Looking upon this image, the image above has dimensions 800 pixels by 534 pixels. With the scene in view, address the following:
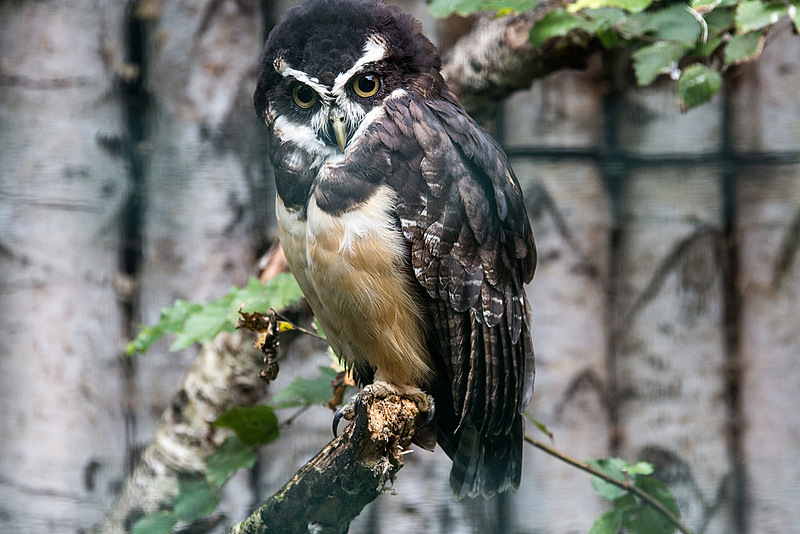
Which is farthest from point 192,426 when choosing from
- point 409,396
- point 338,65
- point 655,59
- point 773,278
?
point 773,278

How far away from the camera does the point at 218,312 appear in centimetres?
127

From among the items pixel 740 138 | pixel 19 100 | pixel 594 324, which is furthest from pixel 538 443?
pixel 19 100

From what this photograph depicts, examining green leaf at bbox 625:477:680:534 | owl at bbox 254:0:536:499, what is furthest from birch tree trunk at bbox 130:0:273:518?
green leaf at bbox 625:477:680:534

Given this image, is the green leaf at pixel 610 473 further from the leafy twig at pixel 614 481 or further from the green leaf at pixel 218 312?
the green leaf at pixel 218 312

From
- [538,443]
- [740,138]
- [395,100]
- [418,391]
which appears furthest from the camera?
[740,138]

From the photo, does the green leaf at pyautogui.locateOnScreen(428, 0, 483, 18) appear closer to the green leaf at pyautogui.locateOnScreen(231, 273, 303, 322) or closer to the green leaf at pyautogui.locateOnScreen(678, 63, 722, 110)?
the green leaf at pyautogui.locateOnScreen(678, 63, 722, 110)

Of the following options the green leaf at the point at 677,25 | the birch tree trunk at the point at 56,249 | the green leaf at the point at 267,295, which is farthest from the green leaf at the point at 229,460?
the green leaf at the point at 677,25

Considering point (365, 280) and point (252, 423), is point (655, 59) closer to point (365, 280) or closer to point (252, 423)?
point (365, 280)

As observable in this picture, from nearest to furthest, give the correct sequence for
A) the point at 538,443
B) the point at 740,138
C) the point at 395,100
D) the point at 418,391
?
the point at 395,100
the point at 418,391
the point at 538,443
the point at 740,138

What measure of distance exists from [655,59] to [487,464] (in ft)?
2.51

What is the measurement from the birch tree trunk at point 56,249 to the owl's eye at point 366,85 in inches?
35.9

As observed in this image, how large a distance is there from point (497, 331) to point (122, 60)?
44.8 inches

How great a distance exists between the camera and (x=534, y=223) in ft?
5.56

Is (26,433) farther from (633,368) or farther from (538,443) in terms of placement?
(633,368)
